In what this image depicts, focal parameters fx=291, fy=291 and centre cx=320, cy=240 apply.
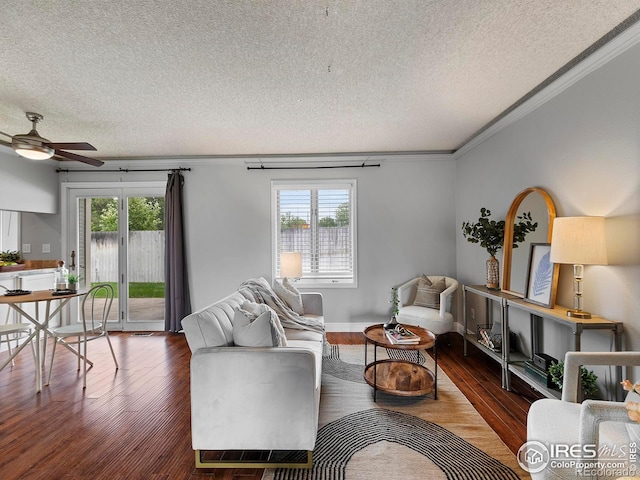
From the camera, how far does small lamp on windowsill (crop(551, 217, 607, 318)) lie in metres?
1.92

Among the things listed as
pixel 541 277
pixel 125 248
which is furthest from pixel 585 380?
pixel 125 248

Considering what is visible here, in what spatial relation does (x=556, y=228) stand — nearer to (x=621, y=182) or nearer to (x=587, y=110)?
(x=621, y=182)

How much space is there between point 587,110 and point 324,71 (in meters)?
1.99

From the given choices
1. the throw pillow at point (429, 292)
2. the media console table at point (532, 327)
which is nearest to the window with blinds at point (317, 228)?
the throw pillow at point (429, 292)

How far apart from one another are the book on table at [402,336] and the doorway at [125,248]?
3.63 m

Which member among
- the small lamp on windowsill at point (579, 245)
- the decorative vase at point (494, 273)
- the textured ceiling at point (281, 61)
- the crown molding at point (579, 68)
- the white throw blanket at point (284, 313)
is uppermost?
the textured ceiling at point (281, 61)

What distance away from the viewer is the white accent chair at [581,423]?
117 centimetres

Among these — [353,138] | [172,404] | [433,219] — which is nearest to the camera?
[172,404]

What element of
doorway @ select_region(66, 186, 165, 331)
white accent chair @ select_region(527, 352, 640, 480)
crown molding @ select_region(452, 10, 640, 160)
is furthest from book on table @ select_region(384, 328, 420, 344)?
doorway @ select_region(66, 186, 165, 331)

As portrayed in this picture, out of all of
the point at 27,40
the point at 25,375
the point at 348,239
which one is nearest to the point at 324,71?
the point at 27,40

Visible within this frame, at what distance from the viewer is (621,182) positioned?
6.39 ft

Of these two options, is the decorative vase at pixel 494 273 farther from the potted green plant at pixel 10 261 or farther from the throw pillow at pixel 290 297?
the potted green plant at pixel 10 261

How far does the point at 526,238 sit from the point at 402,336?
1618 mm

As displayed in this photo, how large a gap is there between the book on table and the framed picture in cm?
108
